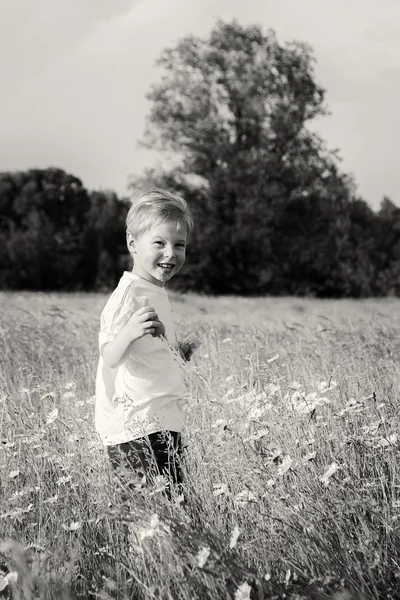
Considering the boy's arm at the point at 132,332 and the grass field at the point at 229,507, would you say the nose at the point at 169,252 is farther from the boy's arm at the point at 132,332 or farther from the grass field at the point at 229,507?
the grass field at the point at 229,507

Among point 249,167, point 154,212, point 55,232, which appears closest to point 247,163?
point 249,167

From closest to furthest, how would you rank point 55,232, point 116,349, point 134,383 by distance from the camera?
1. point 116,349
2. point 134,383
3. point 55,232

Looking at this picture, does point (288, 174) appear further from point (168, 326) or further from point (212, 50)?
point (168, 326)

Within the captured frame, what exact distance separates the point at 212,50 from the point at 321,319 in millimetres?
23228

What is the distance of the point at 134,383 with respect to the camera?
3.12m

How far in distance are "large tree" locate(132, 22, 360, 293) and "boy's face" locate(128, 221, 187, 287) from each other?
26592mm

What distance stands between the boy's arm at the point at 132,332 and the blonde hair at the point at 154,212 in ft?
1.55

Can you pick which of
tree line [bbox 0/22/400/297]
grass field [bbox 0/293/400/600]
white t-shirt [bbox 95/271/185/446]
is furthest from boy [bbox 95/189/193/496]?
tree line [bbox 0/22/400/297]

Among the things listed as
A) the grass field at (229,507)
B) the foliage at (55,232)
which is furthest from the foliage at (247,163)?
the grass field at (229,507)

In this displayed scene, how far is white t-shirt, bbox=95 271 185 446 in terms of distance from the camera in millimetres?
3074

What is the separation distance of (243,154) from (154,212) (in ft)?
92.1

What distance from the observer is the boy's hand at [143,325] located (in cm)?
289

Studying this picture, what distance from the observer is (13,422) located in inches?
165

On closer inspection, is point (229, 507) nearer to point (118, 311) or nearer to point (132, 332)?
point (132, 332)
